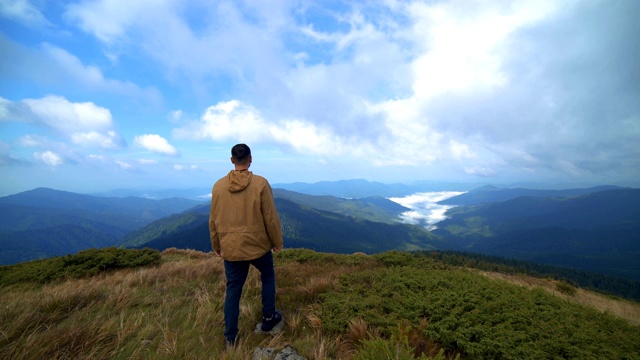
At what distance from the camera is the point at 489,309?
536 centimetres

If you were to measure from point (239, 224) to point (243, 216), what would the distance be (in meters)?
0.15

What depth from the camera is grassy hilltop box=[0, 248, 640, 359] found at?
12.7ft

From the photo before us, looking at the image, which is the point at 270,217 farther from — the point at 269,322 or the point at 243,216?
the point at 269,322

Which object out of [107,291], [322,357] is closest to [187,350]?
[322,357]

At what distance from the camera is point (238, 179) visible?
171 inches

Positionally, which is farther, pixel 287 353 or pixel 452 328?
pixel 452 328

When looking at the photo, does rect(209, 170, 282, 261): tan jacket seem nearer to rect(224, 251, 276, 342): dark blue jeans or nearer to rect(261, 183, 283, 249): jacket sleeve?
rect(261, 183, 283, 249): jacket sleeve

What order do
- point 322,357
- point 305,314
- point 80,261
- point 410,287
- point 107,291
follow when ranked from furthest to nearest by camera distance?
point 80,261 → point 410,287 → point 107,291 → point 305,314 → point 322,357

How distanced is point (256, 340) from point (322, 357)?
134 cm

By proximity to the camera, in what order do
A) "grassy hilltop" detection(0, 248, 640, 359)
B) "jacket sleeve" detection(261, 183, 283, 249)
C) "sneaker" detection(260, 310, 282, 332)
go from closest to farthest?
"grassy hilltop" detection(0, 248, 640, 359), "jacket sleeve" detection(261, 183, 283, 249), "sneaker" detection(260, 310, 282, 332)

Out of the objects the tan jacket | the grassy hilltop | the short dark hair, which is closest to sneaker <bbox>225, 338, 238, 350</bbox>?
the grassy hilltop

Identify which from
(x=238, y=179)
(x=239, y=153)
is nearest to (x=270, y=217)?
(x=238, y=179)

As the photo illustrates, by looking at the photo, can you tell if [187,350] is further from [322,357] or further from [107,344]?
[322,357]

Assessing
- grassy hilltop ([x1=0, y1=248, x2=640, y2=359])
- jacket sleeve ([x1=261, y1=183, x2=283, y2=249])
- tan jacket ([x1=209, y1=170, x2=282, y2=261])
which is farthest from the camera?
jacket sleeve ([x1=261, y1=183, x2=283, y2=249])
